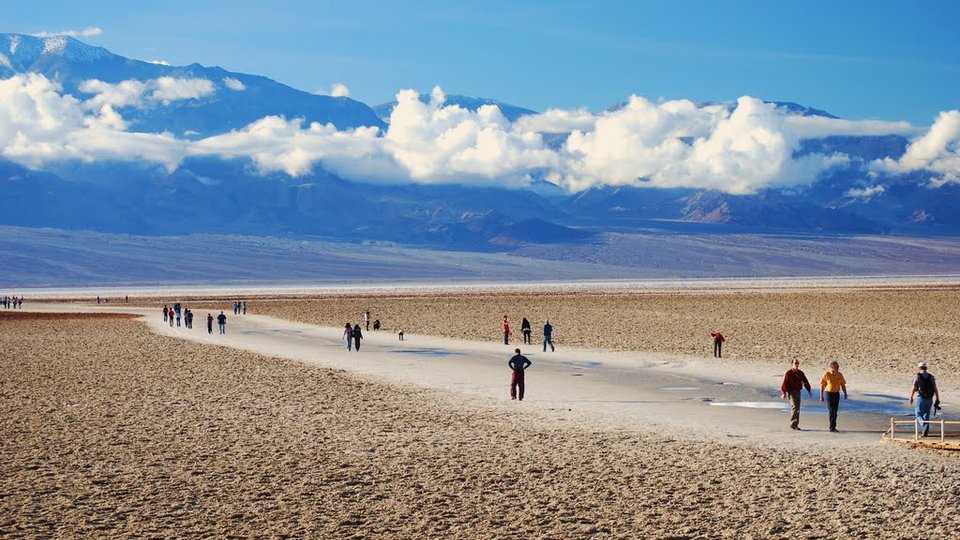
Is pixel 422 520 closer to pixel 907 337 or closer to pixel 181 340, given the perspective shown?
pixel 907 337

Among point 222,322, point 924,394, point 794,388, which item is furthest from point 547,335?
point 924,394

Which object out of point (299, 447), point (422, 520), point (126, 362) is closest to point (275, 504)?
point (422, 520)

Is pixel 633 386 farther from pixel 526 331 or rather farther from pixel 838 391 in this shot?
pixel 526 331

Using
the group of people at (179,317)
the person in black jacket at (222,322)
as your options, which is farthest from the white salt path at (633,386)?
the group of people at (179,317)

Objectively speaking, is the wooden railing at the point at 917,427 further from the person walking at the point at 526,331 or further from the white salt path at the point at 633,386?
the person walking at the point at 526,331

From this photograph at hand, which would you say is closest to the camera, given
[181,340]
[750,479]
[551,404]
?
[750,479]

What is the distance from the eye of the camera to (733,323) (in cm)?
4884

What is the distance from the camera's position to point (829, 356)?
3133 centimetres

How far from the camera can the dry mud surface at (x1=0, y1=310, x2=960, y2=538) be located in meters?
11.9

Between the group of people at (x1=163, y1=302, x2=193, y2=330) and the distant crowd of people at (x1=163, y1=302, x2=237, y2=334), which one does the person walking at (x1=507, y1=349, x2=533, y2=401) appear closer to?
the distant crowd of people at (x1=163, y1=302, x2=237, y2=334)

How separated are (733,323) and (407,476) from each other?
3630 centimetres

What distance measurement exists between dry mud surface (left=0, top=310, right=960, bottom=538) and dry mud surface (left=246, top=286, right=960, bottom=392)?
9803 mm

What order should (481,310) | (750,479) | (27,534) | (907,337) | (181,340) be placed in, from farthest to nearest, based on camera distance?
(481,310)
(181,340)
(907,337)
(750,479)
(27,534)

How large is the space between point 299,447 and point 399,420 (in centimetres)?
304
